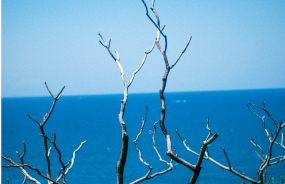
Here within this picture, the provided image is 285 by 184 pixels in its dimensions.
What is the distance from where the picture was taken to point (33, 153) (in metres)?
54.3

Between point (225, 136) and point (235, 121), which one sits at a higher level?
point (235, 121)

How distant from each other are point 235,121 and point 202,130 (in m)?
20.3

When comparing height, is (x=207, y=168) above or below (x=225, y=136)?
Result: below

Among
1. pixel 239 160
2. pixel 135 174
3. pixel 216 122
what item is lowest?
pixel 135 174

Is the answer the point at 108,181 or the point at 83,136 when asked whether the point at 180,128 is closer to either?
the point at 83,136

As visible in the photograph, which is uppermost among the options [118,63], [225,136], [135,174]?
[225,136]

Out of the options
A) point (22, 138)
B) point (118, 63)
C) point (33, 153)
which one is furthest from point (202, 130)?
point (118, 63)

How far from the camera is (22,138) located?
6794cm

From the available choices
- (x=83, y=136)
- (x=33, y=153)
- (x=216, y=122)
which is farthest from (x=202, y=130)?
(x=33, y=153)

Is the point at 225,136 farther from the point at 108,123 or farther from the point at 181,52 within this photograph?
the point at 181,52

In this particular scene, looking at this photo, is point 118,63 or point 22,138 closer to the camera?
point 118,63

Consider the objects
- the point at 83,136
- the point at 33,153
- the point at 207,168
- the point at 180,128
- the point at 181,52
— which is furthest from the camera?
the point at 180,128

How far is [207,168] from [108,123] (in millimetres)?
49369

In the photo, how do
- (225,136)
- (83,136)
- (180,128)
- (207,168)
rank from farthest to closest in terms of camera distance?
(180,128), (83,136), (225,136), (207,168)
